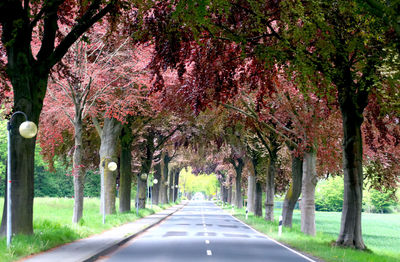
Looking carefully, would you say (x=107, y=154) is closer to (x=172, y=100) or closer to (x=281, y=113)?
(x=172, y=100)

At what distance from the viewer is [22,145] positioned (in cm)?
1483

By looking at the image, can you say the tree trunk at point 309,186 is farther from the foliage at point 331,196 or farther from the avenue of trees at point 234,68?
the foliage at point 331,196

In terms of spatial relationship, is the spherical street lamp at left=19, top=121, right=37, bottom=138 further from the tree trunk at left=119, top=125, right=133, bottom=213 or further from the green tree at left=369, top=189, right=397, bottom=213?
the green tree at left=369, top=189, right=397, bottom=213

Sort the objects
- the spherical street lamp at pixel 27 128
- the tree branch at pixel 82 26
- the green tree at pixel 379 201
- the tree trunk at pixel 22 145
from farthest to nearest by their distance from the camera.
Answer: the green tree at pixel 379 201, the tree branch at pixel 82 26, the tree trunk at pixel 22 145, the spherical street lamp at pixel 27 128

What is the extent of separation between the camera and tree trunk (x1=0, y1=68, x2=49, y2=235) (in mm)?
14641

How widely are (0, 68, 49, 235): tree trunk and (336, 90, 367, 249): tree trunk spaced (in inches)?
386

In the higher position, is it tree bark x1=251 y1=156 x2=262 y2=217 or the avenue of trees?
the avenue of trees

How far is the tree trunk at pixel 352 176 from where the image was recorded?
18.0 metres

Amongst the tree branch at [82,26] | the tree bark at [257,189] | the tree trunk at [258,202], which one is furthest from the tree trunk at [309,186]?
the tree trunk at [258,202]

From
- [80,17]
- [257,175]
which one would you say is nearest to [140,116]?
[257,175]

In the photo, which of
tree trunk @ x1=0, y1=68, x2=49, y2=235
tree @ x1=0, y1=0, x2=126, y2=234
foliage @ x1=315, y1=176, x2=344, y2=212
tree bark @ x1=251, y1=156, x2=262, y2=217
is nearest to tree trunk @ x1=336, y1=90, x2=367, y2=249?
tree @ x1=0, y1=0, x2=126, y2=234

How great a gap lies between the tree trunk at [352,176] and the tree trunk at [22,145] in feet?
32.2

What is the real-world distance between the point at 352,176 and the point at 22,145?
34.5ft

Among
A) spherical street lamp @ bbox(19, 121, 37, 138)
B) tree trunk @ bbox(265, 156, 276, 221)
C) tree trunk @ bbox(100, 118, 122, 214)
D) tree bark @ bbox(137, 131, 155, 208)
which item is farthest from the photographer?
tree bark @ bbox(137, 131, 155, 208)
